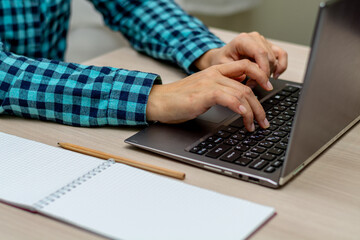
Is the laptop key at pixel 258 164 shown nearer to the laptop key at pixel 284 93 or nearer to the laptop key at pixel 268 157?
the laptop key at pixel 268 157

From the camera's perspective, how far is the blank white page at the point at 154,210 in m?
Result: 0.55

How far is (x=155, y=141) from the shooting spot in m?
0.75

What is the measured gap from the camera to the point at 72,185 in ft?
2.10

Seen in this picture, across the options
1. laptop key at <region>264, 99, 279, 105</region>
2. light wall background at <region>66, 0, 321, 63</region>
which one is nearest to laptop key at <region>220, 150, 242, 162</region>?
laptop key at <region>264, 99, 279, 105</region>

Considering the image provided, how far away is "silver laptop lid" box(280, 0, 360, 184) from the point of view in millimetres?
563

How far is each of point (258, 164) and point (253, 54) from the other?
34 centimetres

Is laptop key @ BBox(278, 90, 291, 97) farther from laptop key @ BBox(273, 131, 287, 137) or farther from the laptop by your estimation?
laptop key @ BBox(273, 131, 287, 137)

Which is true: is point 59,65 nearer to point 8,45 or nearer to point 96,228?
point 8,45

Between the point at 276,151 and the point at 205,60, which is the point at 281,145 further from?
the point at 205,60

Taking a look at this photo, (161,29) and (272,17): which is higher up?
(161,29)

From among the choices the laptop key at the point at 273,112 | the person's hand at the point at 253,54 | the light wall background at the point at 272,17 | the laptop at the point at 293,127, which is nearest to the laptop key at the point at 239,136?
the laptop at the point at 293,127

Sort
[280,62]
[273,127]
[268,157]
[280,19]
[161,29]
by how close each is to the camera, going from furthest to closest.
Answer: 1. [280,19]
2. [161,29]
3. [280,62]
4. [273,127]
5. [268,157]

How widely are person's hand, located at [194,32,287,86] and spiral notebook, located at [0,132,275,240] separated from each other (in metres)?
0.37

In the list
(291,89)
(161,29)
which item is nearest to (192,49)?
(161,29)
